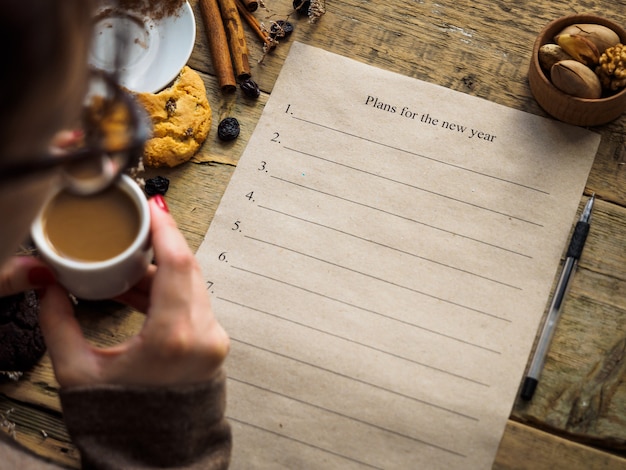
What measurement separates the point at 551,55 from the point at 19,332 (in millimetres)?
794

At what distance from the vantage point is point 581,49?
907 millimetres

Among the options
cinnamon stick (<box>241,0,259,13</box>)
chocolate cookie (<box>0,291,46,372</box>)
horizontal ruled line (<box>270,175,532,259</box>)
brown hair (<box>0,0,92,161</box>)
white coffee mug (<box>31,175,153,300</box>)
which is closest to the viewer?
brown hair (<box>0,0,92,161</box>)

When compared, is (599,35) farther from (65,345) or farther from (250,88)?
(65,345)

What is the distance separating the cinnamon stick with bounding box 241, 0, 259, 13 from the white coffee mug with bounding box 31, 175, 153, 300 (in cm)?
45

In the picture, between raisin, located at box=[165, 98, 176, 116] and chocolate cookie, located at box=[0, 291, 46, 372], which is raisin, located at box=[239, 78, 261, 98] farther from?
chocolate cookie, located at box=[0, 291, 46, 372]

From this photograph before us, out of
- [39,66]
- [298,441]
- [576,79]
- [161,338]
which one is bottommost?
[298,441]

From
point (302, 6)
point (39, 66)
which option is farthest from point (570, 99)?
point (39, 66)

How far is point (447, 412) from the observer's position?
0.84 m

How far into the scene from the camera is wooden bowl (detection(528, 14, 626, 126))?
36.1 inches

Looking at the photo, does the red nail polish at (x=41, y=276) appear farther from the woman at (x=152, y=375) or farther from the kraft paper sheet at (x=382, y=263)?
the kraft paper sheet at (x=382, y=263)

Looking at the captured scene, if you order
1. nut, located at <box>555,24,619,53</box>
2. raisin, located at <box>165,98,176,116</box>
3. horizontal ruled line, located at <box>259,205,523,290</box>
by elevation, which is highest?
nut, located at <box>555,24,619,53</box>

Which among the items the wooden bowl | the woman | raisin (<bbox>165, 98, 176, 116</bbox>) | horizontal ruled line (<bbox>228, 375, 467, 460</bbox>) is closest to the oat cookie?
raisin (<bbox>165, 98, 176, 116</bbox>)

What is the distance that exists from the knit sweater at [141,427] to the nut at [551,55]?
62 cm

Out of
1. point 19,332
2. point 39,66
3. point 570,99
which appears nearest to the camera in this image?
point 39,66
